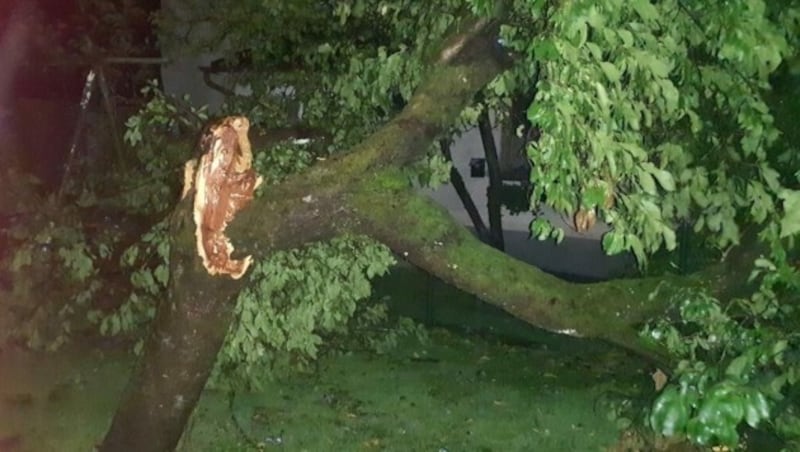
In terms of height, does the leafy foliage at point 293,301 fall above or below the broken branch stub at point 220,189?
below

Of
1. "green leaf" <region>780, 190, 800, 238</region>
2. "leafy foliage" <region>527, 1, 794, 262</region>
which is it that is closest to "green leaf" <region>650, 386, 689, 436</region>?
"green leaf" <region>780, 190, 800, 238</region>

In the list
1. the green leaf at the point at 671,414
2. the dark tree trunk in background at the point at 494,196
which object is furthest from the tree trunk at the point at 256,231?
the dark tree trunk in background at the point at 494,196

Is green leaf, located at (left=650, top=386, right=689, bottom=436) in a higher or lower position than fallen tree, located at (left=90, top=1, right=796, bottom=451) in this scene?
lower

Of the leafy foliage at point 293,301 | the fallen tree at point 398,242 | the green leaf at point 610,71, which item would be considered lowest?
the leafy foliage at point 293,301

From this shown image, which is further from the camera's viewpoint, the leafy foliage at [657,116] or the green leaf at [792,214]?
the leafy foliage at [657,116]

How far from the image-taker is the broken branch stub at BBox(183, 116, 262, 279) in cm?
384

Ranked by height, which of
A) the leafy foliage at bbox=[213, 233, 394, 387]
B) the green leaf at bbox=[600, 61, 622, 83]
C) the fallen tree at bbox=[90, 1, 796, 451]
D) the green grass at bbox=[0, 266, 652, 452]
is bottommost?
the green grass at bbox=[0, 266, 652, 452]

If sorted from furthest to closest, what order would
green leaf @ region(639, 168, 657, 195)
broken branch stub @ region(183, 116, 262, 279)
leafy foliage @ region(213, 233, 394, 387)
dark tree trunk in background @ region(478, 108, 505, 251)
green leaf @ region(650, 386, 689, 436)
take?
dark tree trunk in background @ region(478, 108, 505, 251) → leafy foliage @ region(213, 233, 394, 387) → broken branch stub @ region(183, 116, 262, 279) → green leaf @ region(639, 168, 657, 195) → green leaf @ region(650, 386, 689, 436)

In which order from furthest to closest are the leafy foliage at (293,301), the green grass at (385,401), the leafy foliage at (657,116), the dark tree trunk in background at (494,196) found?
the dark tree trunk in background at (494,196) < the green grass at (385,401) < the leafy foliage at (293,301) < the leafy foliage at (657,116)

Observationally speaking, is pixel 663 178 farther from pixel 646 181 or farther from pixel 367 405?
pixel 367 405

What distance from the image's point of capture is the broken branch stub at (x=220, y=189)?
3.84 metres

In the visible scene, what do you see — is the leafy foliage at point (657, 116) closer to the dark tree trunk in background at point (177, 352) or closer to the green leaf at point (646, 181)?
the green leaf at point (646, 181)

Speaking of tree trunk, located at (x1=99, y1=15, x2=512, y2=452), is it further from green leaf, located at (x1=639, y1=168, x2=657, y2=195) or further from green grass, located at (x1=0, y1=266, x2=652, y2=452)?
green grass, located at (x1=0, y1=266, x2=652, y2=452)

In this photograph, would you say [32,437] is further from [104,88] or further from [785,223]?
[785,223]
